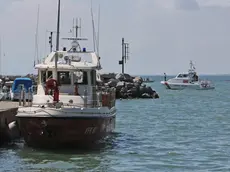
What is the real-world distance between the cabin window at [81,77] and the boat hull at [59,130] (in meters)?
2.12

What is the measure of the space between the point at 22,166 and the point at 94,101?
4434 mm

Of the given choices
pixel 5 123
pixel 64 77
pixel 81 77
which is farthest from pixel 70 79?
pixel 5 123

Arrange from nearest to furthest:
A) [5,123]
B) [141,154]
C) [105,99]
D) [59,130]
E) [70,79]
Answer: [59,130]
[141,154]
[70,79]
[105,99]
[5,123]

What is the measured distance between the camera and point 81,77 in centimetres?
2505

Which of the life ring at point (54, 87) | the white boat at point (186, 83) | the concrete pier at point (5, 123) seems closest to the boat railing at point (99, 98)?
the life ring at point (54, 87)

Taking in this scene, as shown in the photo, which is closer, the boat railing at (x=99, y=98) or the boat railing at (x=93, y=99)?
the boat railing at (x=93, y=99)

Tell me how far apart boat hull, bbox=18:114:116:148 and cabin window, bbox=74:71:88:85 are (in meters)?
2.12

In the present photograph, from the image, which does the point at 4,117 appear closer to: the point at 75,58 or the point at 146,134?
the point at 75,58

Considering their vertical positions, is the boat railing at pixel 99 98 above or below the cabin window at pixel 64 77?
below

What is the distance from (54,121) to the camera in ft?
72.5

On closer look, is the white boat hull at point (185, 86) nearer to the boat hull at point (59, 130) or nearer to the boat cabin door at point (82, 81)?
the boat cabin door at point (82, 81)

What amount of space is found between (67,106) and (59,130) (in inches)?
40.3

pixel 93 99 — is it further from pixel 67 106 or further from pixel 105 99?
pixel 67 106

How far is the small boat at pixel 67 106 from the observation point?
22234mm
